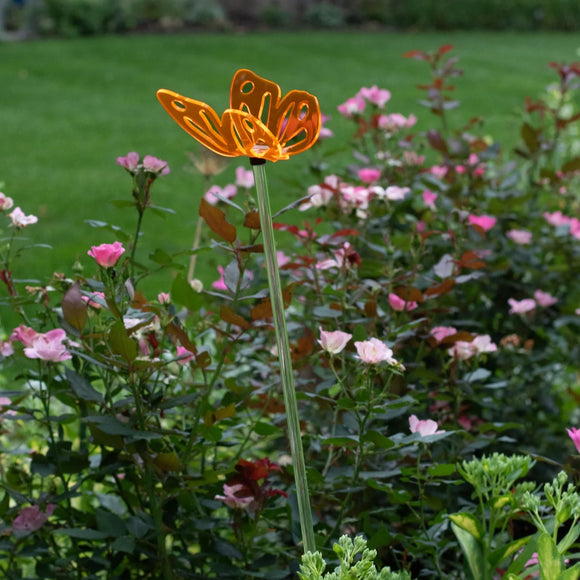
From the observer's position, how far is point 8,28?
559 inches

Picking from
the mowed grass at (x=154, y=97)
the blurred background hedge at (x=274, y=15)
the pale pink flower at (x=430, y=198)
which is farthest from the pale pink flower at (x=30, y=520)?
A: the blurred background hedge at (x=274, y=15)

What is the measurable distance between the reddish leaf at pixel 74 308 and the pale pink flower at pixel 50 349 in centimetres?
5

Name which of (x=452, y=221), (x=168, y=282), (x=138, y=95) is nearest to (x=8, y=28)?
(x=138, y=95)

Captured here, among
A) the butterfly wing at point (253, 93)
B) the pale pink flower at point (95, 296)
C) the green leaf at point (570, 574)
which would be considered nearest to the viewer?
the green leaf at point (570, 574)

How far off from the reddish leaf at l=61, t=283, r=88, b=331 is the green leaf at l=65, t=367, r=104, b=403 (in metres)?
0.11

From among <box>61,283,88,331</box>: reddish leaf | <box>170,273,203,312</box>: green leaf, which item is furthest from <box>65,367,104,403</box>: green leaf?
<box>170,273,203,312</box>: green leaf

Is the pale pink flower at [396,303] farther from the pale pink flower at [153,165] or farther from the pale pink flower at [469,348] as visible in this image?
the pale pink flower at [153,165]

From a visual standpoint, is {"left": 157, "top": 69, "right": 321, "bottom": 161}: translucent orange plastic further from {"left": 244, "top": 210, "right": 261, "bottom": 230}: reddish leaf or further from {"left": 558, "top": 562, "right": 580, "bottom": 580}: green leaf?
{"left": 558, "top": 562, "right": 580, "bottom": 580}: green leaf

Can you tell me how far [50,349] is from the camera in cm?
140

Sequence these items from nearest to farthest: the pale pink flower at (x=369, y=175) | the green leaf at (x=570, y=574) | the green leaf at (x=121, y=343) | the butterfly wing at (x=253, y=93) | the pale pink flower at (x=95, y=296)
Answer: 1. the green leaf at (x=570, y=574)
2. the butterfly wing at (x=253, y=93)
3. the green leaf at (x=121, y=343)
4. the pale pink flower at (x=95, y=296)
5. the pale pink flower at (x=369, y=175)

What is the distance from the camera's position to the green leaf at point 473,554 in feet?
3.44

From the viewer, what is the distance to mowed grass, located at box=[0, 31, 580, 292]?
5.59m

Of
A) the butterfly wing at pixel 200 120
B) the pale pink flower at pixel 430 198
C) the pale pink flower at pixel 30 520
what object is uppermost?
the butterfly wing at pixel 200 120

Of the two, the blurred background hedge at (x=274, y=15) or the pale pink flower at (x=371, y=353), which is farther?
the blurred background hedge at (x=274, y=15)
